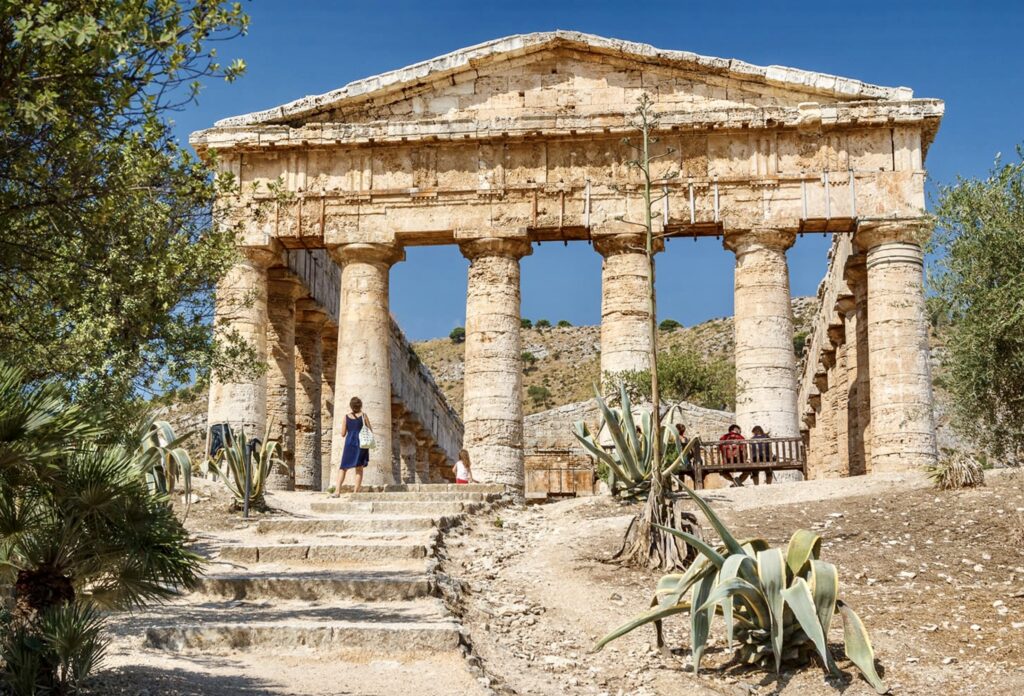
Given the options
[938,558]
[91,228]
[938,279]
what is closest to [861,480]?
[938,279]

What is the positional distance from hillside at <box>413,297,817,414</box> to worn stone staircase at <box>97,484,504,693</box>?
51.5 metres

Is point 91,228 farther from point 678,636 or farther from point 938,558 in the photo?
point 938,558

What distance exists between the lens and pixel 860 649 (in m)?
8.76

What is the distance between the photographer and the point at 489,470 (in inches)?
914

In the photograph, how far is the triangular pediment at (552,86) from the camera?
24281 millimetres

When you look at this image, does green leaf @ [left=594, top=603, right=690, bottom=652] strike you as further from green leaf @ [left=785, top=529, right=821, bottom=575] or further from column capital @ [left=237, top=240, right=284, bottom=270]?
column capital @ [left=237, top=240, right=284, bottom=270]

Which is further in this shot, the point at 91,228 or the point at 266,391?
the point at 266,391

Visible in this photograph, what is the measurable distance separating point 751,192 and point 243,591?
50.6ft

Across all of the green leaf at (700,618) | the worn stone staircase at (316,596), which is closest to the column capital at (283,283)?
the worn stone staircase at (316,596)

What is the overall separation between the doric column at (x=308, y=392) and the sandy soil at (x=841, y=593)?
12.6 metres

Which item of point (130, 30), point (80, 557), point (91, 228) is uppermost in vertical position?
point (130, 30)

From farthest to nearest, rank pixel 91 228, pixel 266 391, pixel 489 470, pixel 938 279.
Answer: pixel 266 391 → pixel 489 470 → pixel 938 279 → pixel 91 228

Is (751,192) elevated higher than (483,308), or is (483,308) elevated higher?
(751,192)

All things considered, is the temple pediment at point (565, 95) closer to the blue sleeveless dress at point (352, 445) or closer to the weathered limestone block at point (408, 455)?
the blue sleeveless dress at point (352, 445)
